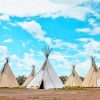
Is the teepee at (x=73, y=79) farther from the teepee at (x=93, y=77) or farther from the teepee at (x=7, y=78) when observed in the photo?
the teepee at (x=7, y=78)

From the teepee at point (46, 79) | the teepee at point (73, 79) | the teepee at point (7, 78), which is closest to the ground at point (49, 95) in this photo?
the teepee at point (46, 79)

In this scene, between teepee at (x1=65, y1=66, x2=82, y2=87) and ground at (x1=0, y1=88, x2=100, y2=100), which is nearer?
ground at (x1=0, y1=88, x2=100, y2=100)

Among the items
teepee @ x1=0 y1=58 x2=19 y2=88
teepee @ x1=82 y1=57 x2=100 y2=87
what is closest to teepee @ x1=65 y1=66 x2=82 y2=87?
teepee @ x1=82 y1=57 x2=100 y2=87

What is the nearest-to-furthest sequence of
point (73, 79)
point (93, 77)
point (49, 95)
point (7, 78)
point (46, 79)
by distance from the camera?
point (49, 95) → point (46, 79) → point (7, 78) → point (93, 77) → point (73, 79)

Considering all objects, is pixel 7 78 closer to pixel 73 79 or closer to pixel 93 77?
pixel 93 77

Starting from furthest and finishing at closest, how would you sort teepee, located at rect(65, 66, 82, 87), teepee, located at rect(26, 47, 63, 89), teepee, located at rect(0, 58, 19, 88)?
teepee, located at rect(65, 66, 82, 87), teepee, located at rect(0, 58, 19, 88), teepee, located at rect(26, 47, 63, 89)

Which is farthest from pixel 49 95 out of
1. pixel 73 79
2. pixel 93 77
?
pixel 73 79

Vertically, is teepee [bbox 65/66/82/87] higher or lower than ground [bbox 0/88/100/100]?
higher

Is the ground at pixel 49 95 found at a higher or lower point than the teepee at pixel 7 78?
lower

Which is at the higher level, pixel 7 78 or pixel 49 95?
pixel 7 78

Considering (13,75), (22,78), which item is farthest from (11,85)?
(22,78)

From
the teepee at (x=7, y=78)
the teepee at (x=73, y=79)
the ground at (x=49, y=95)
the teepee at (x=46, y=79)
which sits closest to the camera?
the ground at (x=49, y=95)

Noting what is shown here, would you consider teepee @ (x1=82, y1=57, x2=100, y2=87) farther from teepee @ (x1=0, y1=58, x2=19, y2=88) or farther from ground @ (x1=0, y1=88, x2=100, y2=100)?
ground @ (x1=0, y1=88, x2=100, y2=100)

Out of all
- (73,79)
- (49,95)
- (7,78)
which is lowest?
(49,95)
